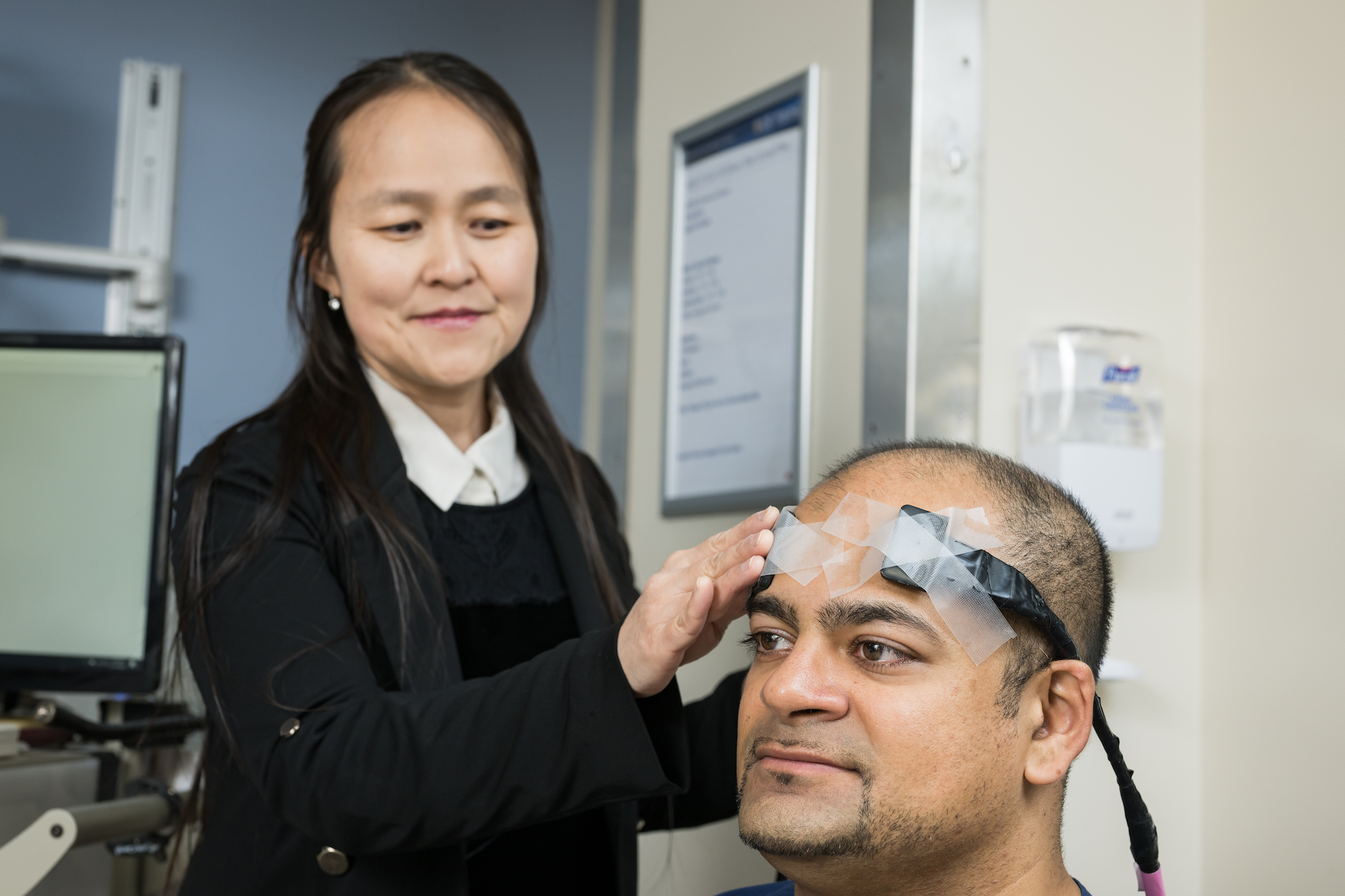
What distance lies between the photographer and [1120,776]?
3.42ft

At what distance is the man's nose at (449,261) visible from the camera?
1.33 meters

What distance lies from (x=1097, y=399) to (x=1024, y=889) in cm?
68

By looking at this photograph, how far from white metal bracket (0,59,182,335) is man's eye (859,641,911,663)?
193 cm

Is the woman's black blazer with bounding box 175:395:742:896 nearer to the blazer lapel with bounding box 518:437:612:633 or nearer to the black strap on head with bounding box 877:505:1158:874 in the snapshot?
the blazer lapel with bounding box 518:437:612:633

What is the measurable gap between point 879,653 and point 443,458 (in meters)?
0.65

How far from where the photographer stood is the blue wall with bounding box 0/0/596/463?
7.94ft

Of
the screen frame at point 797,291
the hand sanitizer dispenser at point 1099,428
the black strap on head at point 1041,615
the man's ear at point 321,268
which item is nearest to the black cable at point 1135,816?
the black strap on head at point 1041,615

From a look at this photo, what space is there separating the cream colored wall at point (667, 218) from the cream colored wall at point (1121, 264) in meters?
0.20

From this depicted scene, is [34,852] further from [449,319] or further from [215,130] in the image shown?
[215,130]

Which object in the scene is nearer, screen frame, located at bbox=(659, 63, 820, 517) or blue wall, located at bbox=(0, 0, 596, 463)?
screen frame, located at bbox=(659, 63, 820, 517)

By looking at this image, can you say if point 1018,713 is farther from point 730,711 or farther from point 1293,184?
point 1293,184

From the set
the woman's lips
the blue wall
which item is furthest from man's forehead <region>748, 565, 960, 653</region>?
the blue wall

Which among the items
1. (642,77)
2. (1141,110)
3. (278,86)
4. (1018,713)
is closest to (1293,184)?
(1141,110)

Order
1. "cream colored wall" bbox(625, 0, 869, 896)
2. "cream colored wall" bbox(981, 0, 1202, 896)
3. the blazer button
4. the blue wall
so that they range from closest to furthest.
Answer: the blazer button < "cream colored wall" bbox(981, 0, 1202, 896) < "cream colored wall" bbox(625, 0, 869, 896) < the blue wall
